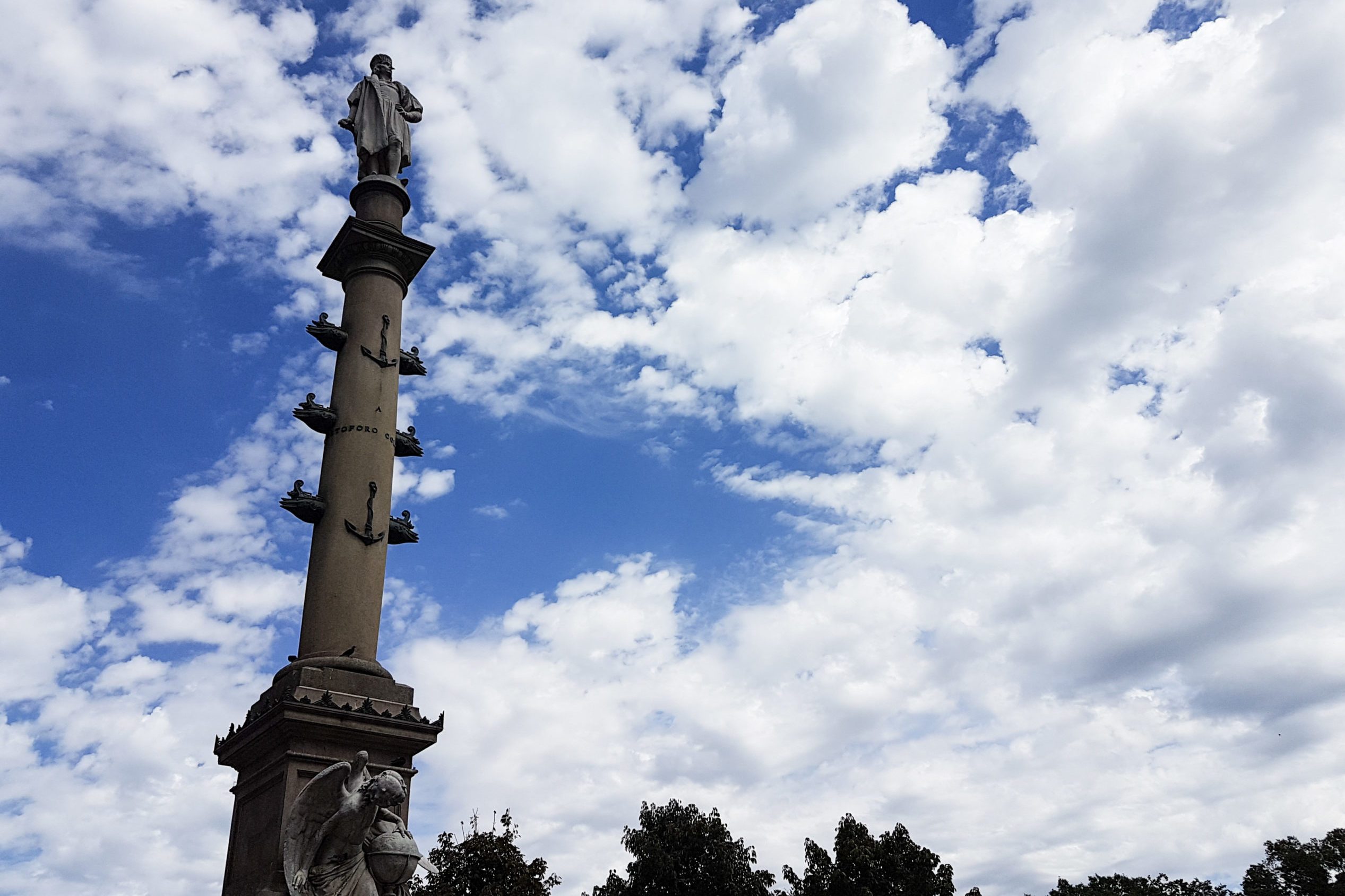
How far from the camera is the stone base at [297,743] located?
12836 millimetres

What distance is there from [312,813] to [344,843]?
0.50 metres

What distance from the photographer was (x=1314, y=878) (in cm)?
4906

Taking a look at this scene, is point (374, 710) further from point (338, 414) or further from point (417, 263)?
point (417, 263)

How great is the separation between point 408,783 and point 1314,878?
51.3m

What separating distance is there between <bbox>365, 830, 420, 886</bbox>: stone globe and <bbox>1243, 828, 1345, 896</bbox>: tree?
50.7 meters

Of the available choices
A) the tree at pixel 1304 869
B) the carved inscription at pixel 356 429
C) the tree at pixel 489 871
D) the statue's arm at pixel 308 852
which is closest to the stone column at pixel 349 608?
the carved inscription at pixel 356 429

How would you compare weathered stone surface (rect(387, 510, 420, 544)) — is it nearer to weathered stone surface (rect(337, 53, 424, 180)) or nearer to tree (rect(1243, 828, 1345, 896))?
weathered stone surface (rect(337, 53, 424, 180))

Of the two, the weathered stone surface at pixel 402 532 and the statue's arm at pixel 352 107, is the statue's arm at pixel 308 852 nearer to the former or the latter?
the weathered stone surface at pixel 402 532

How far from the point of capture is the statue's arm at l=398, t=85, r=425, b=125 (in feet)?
63.9

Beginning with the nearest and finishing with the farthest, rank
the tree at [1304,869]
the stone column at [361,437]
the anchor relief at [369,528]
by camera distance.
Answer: the stone column at [361,437] < the anchor relief at [369,528] < the tree at [1304,869]

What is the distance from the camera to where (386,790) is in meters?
11.0

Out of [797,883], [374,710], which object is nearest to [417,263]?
[374,710]

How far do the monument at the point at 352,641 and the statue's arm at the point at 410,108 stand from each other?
22 mm

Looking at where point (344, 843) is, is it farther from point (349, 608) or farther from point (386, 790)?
point (349, 608)
